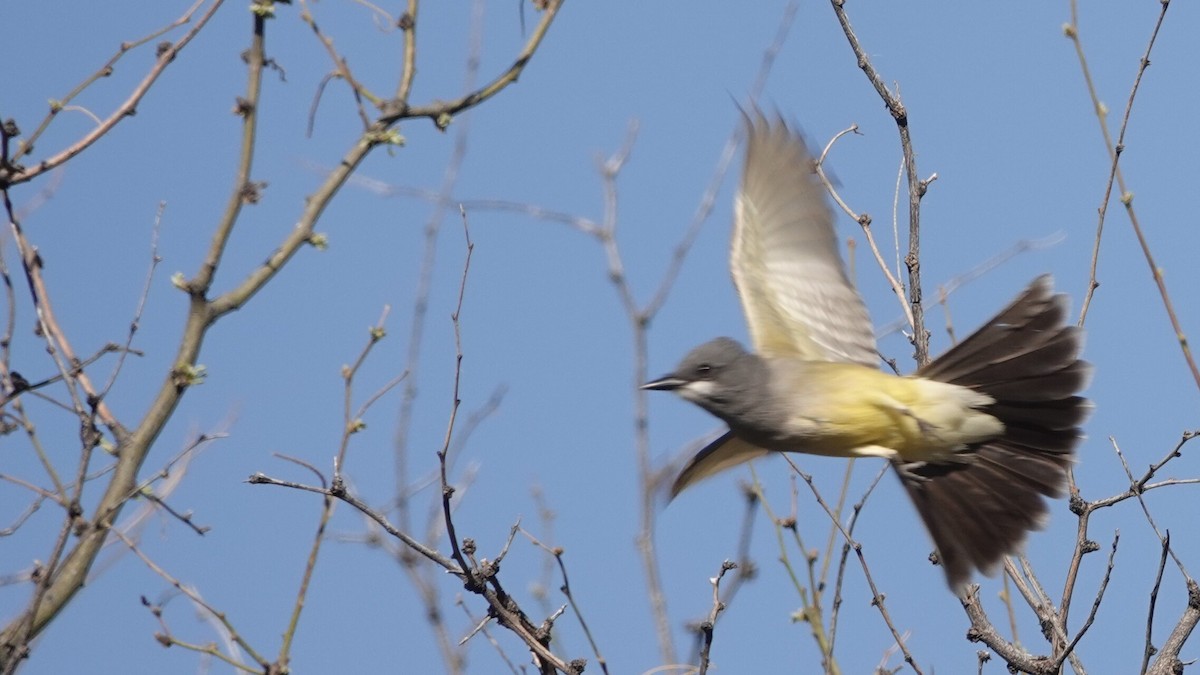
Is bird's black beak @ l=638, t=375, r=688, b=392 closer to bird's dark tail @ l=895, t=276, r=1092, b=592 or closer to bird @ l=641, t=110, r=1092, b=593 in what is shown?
bird @ l=641, t=110, r=1092, b=593

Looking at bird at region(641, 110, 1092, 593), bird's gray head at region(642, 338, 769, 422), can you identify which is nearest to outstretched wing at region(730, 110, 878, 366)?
bird at region(641, 110, 1092, 593)

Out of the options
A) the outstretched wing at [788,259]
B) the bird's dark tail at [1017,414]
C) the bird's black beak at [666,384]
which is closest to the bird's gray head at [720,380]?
the bird's black beak at [666,384]

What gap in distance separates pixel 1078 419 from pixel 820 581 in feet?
3.63

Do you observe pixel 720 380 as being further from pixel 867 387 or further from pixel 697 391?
pixel 867 387

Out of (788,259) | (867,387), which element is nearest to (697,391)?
(867,387)

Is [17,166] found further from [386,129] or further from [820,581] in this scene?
[820,581]

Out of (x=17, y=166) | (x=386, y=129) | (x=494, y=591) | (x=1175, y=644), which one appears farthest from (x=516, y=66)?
(x=1175, y=644)

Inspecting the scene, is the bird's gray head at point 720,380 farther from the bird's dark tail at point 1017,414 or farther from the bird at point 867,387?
the bird's dark tail at point 1017,414

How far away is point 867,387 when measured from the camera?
4094 millimetres

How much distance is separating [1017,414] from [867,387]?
65 centimetres

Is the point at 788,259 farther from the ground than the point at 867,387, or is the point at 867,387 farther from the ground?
the point at 788,259

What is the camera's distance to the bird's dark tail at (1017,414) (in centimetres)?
423

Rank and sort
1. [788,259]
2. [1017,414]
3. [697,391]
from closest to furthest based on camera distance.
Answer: [697,391] < [1017,414] < [788,259]

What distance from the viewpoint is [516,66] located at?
14.6ft
